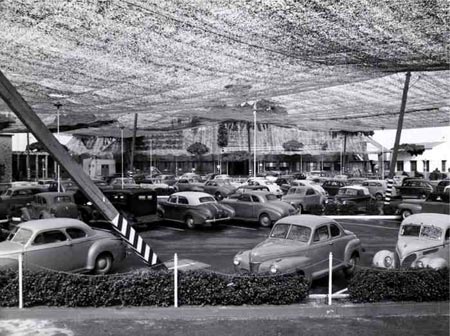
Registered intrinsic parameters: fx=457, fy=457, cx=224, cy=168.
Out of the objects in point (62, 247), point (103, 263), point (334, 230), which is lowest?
point (103, 263)

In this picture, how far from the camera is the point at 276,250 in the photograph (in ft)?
33.3

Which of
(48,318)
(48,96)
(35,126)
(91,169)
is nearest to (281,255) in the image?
(48,318)

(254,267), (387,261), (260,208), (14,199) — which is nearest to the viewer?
(254,267)

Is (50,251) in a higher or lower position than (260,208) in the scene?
lower

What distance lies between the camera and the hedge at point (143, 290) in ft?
27.6

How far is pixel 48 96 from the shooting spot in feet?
70.6

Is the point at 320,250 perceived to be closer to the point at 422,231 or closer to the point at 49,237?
the point at 422,231

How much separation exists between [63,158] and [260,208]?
11.1 m

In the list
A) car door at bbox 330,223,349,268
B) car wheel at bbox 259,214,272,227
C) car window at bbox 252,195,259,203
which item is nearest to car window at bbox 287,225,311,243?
car door at bbox 330,223,349,268

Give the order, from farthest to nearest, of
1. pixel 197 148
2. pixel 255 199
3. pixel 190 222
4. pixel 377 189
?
pixel 197 148 < pixel 377 189 < pixel 255 199 < pixel 190 222

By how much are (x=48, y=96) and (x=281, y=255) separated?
51.9 ft

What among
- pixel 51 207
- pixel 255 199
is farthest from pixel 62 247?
pixel 255 199

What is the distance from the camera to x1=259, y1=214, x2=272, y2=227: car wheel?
19003 mm

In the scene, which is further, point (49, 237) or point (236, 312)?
point (49, 237)
